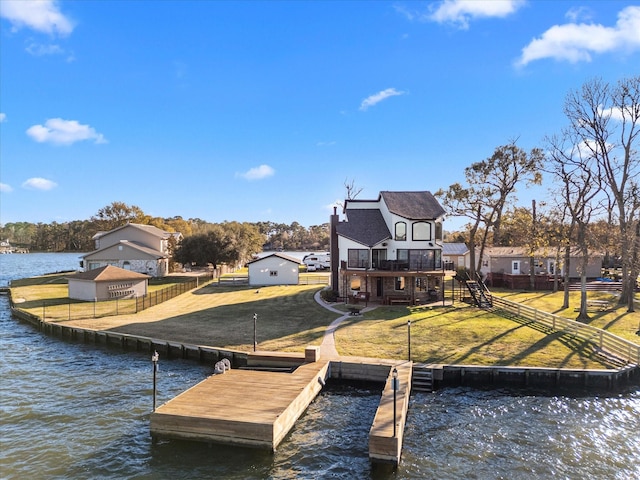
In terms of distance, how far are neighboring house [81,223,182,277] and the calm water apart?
38.7 meters

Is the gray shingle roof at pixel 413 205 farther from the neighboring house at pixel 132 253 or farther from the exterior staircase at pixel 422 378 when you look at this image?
the neighboring house at pixel 132 253

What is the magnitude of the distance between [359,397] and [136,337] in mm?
15562

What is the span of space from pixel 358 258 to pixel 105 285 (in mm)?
24167

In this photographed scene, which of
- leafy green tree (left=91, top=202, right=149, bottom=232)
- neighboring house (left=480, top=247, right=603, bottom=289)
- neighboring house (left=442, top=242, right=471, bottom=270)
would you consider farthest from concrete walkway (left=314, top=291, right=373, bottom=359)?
leafy green tree (left=91, top=202, right=149, bottom=232)

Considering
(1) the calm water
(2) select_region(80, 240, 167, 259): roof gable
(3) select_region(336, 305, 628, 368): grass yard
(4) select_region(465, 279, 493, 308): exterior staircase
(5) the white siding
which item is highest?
(2) select_region(80, 240, 167, 259): roof gable

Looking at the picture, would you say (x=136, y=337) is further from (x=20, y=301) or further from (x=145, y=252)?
(x=145, y=252)

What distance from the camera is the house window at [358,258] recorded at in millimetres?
38188

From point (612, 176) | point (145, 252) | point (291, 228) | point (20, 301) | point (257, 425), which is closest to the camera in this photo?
point (257, 425)

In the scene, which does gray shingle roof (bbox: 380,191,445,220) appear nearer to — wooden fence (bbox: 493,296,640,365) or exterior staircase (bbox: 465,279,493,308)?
exterior staircase (bbox: 465,279,493,308)

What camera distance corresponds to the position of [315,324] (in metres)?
29.6

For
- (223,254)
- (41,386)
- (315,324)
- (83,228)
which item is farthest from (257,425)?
(83,228)

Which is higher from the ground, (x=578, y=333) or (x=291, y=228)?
(x=291, y=228)

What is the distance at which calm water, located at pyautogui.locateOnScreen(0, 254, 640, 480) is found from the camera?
41.3ft

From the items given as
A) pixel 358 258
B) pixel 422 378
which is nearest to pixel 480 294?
pixel 358 258
